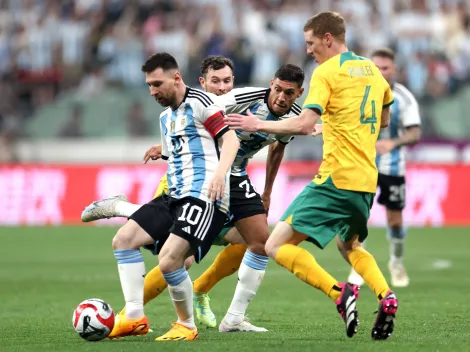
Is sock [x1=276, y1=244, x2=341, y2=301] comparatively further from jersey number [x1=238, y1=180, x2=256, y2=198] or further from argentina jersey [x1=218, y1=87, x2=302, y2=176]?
argentina jersey [x1=218, y1=87, x2=302, y2=176]

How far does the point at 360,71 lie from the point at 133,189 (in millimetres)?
13540

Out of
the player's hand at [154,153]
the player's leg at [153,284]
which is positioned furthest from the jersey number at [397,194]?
the player's leg at [153,284]

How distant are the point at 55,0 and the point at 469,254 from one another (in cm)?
1288

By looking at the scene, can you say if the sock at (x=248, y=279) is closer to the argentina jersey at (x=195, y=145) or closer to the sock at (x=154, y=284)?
the sock at (x=154, y=284)

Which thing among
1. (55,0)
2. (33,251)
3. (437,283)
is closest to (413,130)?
(437,283)

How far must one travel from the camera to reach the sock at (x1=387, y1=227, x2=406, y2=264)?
11.7 metres

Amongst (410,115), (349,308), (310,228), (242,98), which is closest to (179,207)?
(310,228)

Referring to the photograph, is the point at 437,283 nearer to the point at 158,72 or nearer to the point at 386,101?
the point at 386,101

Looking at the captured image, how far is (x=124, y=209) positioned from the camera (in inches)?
309

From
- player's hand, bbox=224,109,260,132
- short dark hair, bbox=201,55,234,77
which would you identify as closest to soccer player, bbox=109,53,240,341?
player's hand, bbox=224,109,260,132

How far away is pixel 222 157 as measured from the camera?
7.03m

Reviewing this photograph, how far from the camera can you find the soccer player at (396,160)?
11195 millimetres

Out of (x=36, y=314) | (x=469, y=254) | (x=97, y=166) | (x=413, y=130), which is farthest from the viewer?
(x=97, y=166)

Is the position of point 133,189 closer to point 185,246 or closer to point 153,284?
point 153,284
